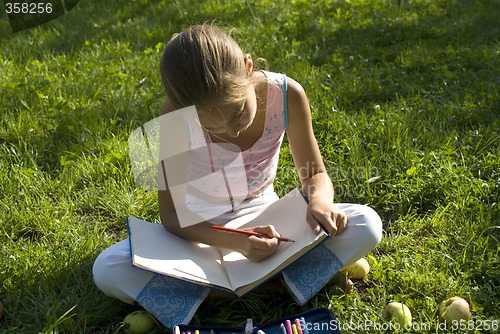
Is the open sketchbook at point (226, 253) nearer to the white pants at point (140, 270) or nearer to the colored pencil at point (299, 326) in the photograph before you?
the white pants at point (140, 270)

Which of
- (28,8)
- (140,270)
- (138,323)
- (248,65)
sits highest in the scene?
(248,65)

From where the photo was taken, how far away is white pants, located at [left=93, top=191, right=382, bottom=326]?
89.7 inches

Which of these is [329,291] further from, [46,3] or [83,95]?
[46,3]

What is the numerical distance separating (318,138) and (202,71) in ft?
4.63

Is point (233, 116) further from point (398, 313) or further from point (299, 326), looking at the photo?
point (398, 313)

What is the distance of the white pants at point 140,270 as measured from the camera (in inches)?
89.7

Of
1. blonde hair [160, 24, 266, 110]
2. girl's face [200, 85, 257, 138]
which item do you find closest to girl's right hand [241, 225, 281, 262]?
girl's face [200, 85, 257, 138]

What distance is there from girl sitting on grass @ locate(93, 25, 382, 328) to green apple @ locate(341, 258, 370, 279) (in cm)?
7

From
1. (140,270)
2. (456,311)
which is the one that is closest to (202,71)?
(140,270)

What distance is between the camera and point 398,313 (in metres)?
2.14

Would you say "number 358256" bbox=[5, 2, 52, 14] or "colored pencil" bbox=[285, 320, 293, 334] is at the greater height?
"number 358256" bbox=[5, 2, 52, 14]

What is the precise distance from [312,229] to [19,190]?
1.52 m

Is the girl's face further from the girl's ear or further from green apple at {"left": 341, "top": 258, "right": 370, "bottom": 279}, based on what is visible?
green apple at {"left": 341, "top": 258, "right": 370, "bottom": 279}

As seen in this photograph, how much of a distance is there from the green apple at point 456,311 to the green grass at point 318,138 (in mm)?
45
